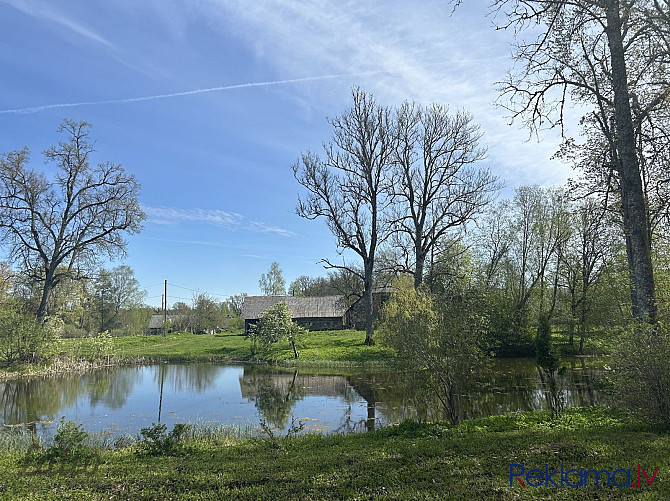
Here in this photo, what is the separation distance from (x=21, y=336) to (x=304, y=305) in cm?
2763

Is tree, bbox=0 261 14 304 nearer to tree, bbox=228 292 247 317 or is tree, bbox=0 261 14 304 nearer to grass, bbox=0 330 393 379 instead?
grass, bbox=0 330 393 379

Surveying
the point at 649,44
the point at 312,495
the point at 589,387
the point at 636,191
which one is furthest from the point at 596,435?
the point at 589,387

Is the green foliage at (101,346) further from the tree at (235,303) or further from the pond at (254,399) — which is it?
the tree at (235,303)

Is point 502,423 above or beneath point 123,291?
beneath

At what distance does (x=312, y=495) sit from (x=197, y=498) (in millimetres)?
1303

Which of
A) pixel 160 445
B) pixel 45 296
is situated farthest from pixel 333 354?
pixel 160 445

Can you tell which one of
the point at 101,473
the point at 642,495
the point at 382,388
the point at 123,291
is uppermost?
the point at 123,291

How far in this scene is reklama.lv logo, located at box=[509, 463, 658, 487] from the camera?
15.0 feet

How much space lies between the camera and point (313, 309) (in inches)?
1817

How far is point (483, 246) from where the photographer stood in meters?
32.8

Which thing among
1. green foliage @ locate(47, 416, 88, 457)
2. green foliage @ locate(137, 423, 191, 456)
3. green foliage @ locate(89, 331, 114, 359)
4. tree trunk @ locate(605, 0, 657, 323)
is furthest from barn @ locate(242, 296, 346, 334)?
tree trunk @ locate(605, 0, 657, 323)

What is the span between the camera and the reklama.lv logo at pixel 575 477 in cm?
457

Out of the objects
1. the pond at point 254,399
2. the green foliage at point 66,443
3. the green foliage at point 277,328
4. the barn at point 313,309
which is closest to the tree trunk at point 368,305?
the green foliage at point 277,328

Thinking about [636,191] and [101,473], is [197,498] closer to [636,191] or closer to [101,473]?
[101,473]
